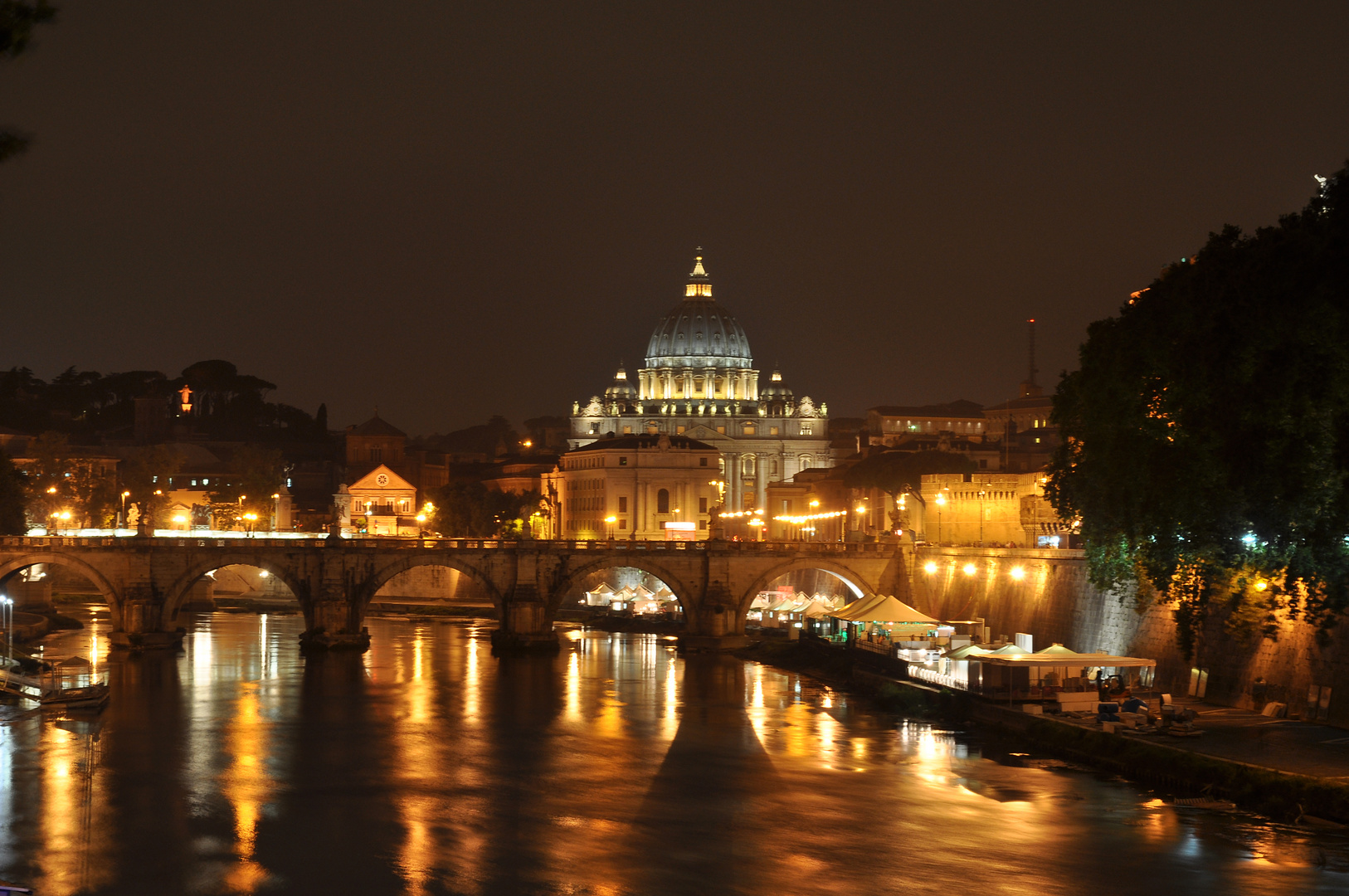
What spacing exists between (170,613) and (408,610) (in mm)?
20377

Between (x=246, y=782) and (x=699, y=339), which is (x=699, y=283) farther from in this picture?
(x=246, y=782)

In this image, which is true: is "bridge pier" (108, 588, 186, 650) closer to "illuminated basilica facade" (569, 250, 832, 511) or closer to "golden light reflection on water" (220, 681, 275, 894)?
"golden light reflection on water" (220, 681, 275, 894)

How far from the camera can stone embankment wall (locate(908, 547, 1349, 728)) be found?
33781mm

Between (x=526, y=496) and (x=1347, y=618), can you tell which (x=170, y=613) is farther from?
(x=526, y=496)

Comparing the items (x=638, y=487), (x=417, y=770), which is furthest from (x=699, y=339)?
(x=417, y=770)

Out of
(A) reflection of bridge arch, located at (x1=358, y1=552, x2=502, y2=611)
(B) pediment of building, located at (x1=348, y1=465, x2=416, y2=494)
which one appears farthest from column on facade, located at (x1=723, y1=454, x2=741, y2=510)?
(A) reflection of bridge arch, located at (x1=358, y1=552, x2=502, y2=611)

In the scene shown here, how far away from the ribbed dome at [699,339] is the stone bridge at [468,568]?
392ft

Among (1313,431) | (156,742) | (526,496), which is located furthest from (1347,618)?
(526,496)

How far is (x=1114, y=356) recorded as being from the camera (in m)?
33.9

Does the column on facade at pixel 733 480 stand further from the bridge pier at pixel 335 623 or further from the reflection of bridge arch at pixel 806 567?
the bridge pier at pixel 335 623

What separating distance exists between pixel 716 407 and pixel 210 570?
11903 cm

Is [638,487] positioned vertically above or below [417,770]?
above

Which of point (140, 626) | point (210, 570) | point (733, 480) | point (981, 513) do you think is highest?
point (733, 480)

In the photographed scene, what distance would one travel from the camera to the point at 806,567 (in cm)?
6450
